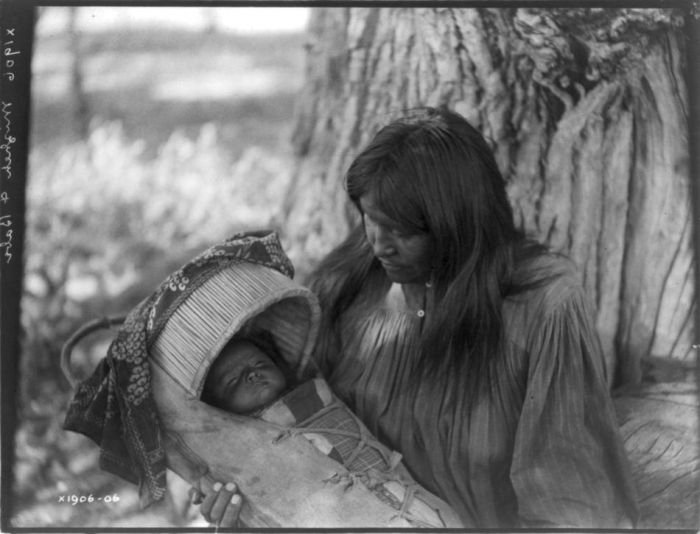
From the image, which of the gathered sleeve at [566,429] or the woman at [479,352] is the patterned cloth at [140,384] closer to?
the woman at [479,352]

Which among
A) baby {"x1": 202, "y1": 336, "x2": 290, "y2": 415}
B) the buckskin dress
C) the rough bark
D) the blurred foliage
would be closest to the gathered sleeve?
the buckskin dress

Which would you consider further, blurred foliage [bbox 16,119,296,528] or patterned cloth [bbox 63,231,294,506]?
blurred foliage [bbox 16,119,296,528]

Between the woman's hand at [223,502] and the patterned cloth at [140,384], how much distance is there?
0.51 ft

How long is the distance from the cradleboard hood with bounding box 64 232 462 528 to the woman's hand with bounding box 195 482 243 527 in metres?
0.02

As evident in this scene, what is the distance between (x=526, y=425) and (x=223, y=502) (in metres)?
0.85

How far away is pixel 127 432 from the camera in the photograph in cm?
248

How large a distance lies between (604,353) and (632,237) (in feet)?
1.16

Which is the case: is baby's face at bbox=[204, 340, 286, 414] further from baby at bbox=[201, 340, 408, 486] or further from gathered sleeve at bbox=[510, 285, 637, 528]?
gathered sleeve at bbox=[510, 285, 637, 528]

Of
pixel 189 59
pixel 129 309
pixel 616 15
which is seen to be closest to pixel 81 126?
pixel 189 59

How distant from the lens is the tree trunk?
8.70 ft

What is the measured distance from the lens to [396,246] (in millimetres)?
2404

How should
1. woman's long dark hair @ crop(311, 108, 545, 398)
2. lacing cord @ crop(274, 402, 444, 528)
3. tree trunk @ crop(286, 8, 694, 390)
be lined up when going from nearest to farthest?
woman's long dark hair @ crop(311, 108, 545, 398) → lacing cord @ crop(274, 402, 444, 528) → tree trunk @ crop(286, 8, 694, 390)

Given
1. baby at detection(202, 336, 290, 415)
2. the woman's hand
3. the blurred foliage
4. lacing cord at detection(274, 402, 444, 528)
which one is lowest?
the woman's hand

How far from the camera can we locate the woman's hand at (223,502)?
2.46 m
